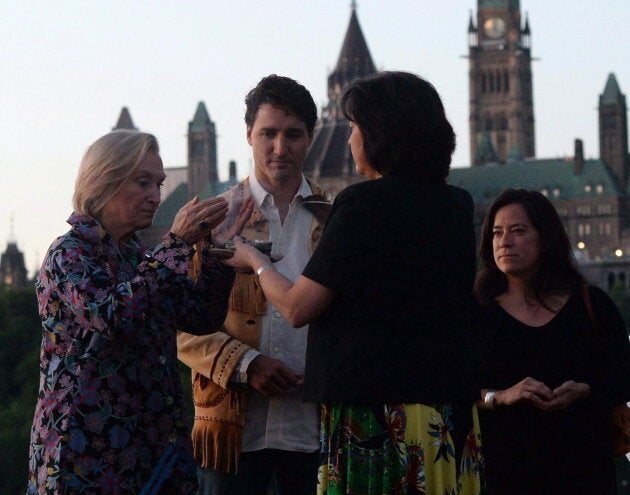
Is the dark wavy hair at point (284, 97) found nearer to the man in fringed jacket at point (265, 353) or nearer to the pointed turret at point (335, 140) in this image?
the man in fringed jacket at point (265, 353)

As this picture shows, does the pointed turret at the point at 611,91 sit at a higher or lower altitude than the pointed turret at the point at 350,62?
lower

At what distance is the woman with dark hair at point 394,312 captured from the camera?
5.45m

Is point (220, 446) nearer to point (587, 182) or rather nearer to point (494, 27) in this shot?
point (587, 182)


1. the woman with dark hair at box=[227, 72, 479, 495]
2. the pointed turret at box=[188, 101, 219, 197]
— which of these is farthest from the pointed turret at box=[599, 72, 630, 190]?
the woman with dark hair at box=[227, 72, 479, 495]

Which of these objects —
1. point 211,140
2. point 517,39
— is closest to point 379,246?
point 211,140

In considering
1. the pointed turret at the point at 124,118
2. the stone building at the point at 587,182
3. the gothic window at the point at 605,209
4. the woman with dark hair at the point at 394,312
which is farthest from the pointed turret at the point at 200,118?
the woman with dark hair at the point at 394,312

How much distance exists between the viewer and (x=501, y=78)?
425 ft

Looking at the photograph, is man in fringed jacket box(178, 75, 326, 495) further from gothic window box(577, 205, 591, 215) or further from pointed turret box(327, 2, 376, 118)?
pointed turret box(327, 2, 376, 118)

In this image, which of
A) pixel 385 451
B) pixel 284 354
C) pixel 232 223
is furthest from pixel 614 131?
pixel 385 451

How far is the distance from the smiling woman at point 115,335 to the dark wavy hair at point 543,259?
145cm

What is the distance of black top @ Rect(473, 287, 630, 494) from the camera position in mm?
6586

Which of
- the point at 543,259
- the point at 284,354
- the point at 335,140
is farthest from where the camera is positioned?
the point at 335,140

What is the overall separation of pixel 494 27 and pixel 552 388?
12590 cm

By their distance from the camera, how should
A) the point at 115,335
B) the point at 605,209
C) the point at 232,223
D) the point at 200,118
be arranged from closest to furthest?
1. the point at 115,335
2. the point at 232,223
3. the point at 605,209
4. the point at 200,118
